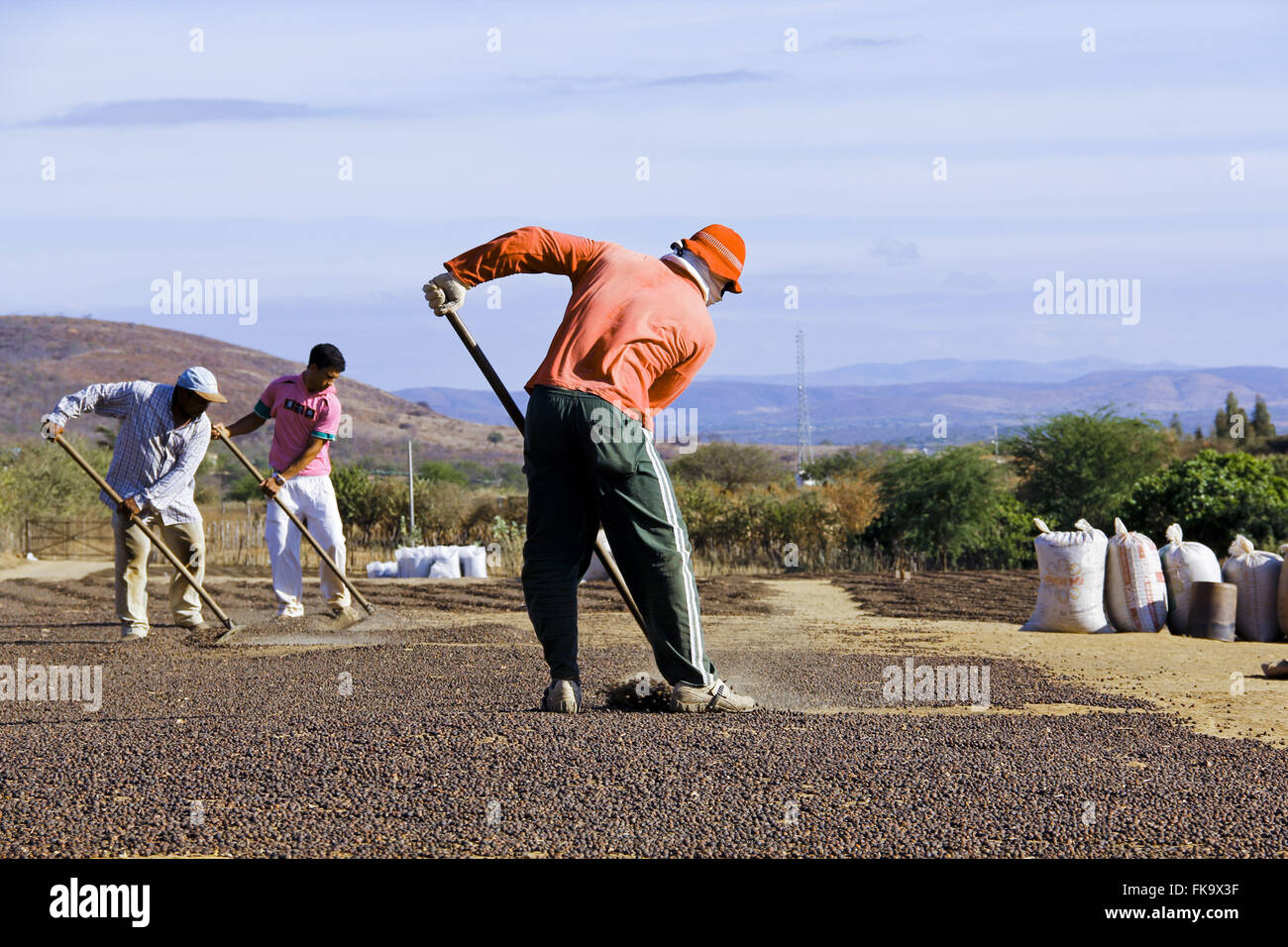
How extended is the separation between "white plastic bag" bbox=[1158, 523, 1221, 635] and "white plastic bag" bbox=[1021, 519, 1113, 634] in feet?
1.69

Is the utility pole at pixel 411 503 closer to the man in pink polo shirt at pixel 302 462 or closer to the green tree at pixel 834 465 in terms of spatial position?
the man in pink polo shirt at pixel 302 462

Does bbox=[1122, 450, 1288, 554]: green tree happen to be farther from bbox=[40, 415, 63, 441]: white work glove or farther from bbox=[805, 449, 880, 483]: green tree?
bbox=[805, 449, 880, 483]: green tree

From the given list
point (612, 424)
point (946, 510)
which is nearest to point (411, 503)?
point (946, 510)

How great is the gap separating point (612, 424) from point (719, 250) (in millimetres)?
925

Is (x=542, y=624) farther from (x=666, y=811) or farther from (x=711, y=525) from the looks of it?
(x=711, y=525)

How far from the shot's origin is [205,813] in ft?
11.7

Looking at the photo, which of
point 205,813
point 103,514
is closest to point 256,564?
point 103,514

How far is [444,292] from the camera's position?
507cm

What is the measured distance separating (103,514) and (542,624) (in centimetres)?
1950

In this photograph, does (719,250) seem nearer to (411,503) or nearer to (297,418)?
(297,418)

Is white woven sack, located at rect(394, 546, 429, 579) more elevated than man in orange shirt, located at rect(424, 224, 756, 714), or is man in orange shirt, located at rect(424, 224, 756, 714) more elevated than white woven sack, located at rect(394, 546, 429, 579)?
man in orange shirt, located at rect(424, 224, 756, 714)

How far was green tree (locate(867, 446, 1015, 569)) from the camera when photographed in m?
17.8

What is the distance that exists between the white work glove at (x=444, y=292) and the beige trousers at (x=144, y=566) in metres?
3.85

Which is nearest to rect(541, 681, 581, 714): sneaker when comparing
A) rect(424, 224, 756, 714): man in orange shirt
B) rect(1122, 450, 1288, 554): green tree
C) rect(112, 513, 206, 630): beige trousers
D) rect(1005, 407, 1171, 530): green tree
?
rect(424, 224, 756, 714): man in orange shirt
